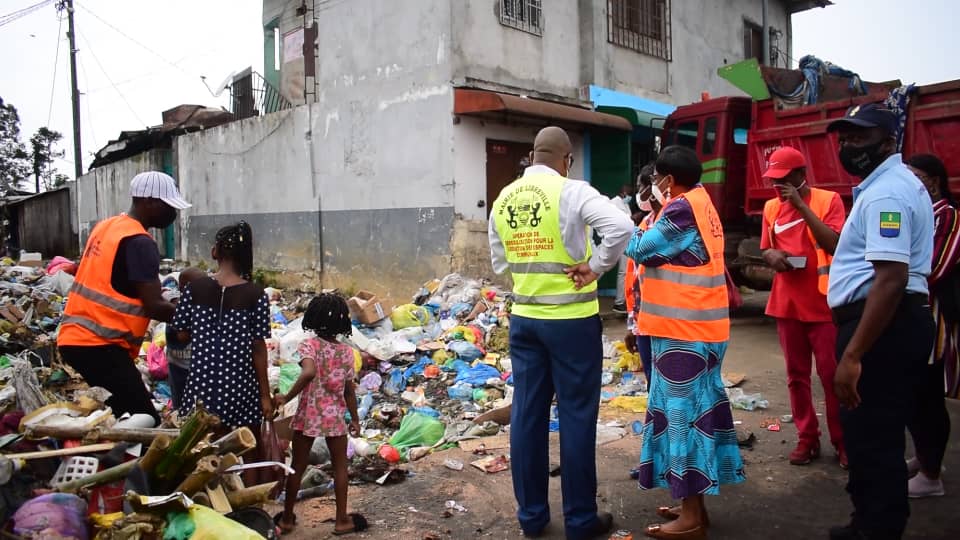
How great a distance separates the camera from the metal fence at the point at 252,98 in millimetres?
13570

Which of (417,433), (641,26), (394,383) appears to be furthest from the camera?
(641,26)

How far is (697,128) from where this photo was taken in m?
8.84

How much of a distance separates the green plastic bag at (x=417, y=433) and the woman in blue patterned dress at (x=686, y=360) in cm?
213

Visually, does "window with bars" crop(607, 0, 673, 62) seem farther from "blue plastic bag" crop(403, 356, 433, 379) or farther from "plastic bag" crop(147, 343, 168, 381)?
"plastic bag" crop(147, 343, 168, 381)

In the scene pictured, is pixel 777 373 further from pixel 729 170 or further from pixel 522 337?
pixel 522 337

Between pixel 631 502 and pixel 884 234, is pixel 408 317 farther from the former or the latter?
pixel 884 234

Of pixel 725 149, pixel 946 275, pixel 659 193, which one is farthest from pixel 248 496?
pixel 725 149

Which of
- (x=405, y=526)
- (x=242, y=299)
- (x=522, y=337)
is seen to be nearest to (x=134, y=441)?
(x=242, y=299)

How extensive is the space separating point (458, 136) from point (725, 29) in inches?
322

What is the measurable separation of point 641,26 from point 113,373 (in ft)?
37.6

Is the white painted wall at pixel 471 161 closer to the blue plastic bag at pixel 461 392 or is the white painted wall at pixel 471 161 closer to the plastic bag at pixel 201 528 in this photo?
the blue plastic bag at pixel 461 392

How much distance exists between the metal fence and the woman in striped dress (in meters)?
11.7

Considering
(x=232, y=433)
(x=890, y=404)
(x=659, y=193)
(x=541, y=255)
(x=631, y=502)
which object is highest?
(x=659, y=193)

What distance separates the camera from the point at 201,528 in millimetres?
2338
